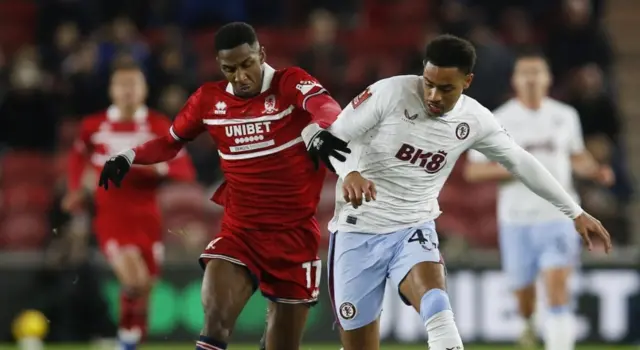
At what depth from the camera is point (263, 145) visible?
7.09 metres

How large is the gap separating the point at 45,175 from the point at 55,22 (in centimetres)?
283

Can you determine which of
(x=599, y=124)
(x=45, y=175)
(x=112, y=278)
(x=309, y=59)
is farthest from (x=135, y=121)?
(x=599, y=124)

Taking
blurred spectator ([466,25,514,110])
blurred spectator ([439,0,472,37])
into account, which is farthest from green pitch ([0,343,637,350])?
blurred spectator ([439,0,472,37])

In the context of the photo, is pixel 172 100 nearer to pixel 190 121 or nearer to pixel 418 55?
pixel 418 55

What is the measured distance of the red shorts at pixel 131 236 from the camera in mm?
10195

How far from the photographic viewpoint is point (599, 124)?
45.8ft

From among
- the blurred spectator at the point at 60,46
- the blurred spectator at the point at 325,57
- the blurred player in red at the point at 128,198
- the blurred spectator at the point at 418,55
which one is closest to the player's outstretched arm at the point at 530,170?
the blurred player in red at the point at 128,198

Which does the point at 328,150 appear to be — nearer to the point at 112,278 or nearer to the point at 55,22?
the point at 112,278

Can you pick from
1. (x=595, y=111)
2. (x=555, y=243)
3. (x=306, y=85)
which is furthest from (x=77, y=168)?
(x=595, y=111)

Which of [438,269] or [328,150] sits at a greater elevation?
[328,150]

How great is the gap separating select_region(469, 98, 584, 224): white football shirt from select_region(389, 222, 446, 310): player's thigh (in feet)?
10.8

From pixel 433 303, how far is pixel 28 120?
884 cm

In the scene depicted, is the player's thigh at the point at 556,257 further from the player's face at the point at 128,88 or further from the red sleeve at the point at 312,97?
the red sleeve at the point at 312,97

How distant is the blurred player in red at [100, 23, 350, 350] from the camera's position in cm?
694
